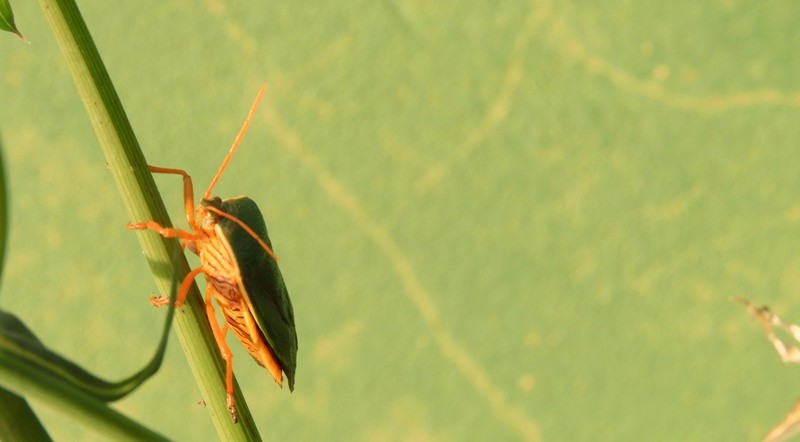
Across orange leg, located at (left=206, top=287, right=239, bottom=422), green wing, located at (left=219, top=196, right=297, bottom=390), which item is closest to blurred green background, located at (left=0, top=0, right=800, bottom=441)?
green wing, located at (left=219, top=196, right=297, bottom=390)

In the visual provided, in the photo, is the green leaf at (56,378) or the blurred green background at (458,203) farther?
the blurred green background at (458,203)

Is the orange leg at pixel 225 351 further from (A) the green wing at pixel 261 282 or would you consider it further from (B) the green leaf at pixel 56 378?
(B) the green leaf at pixel 56 378

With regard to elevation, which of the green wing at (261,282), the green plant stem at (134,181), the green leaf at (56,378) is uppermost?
the green wing at (261,282)

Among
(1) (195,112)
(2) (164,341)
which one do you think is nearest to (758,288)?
(1) (195,112)

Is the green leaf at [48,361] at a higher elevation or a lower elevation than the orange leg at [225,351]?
lower

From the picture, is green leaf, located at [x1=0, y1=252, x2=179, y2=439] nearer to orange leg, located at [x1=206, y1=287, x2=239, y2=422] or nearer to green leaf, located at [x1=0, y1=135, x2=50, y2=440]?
green leaf, located at [x1=0, y1=135, x2=50, y2=440]

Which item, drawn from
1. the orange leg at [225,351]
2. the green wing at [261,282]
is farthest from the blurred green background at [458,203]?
the orange leg at [225,351]

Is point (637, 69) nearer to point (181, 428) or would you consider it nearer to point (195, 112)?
point (195, 112)

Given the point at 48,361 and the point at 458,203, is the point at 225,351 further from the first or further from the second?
the point at 458,203
